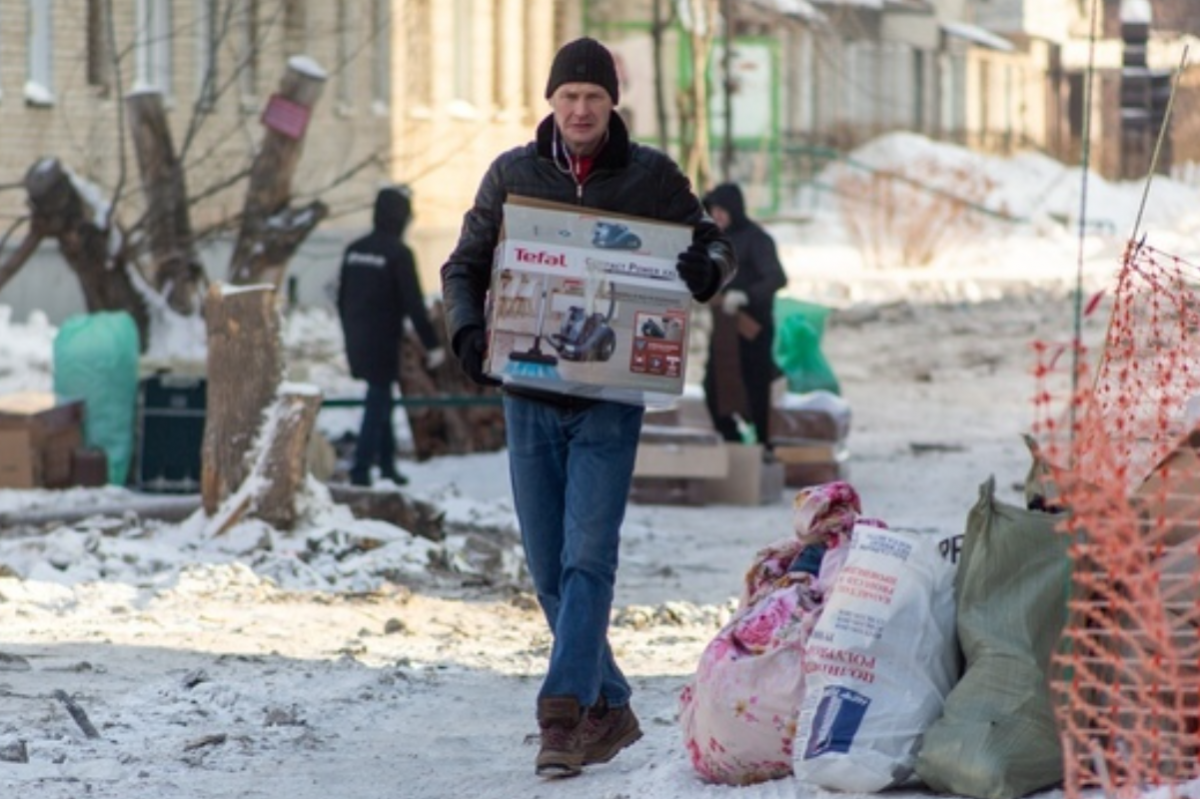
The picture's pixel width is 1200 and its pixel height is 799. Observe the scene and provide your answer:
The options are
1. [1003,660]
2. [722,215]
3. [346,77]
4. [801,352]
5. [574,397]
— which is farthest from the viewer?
[346,77]

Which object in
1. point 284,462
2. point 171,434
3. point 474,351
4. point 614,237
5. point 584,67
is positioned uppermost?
point 584,67

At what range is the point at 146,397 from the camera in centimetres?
1634

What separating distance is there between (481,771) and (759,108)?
4556cm

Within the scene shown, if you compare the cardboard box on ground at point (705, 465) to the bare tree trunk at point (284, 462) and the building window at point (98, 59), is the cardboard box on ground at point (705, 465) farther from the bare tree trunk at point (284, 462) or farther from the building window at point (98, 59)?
the building window at point (98, 59)

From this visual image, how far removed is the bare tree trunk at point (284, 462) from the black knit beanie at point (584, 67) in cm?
572

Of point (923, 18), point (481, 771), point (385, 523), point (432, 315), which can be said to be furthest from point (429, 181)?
point (923, 18)

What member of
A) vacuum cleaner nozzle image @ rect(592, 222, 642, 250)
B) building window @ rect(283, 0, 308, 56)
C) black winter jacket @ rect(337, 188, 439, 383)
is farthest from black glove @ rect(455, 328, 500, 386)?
building window @ rect(283, 0, 308, 56)

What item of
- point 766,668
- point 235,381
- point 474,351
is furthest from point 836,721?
point 235,381

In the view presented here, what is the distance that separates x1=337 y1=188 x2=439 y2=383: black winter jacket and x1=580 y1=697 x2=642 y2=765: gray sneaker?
9311 millimetres

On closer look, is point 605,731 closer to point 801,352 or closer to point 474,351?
point 474,351

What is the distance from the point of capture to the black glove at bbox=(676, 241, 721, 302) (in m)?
7.73

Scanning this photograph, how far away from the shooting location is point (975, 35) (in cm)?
7550

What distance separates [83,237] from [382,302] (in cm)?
236

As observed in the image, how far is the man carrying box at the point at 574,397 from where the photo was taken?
25.6ft
